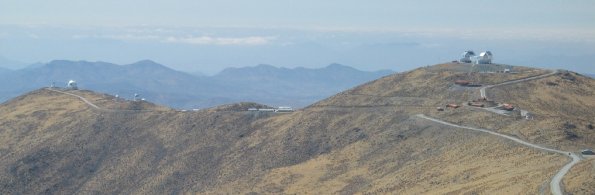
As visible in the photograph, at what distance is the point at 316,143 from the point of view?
14125 cm

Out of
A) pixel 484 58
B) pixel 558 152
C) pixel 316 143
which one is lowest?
pixel 316 143

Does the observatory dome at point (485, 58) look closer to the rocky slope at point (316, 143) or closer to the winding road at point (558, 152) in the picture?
the rocky slope at point (316, 143)

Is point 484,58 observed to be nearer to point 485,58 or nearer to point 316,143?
point 485,58

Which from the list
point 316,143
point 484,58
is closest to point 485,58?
point 484,58

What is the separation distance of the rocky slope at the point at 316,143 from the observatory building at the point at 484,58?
6795mm

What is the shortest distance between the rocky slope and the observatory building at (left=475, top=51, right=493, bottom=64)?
268 inches

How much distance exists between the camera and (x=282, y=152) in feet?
457

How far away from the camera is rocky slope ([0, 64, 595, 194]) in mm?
107875

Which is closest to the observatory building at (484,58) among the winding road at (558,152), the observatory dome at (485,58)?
the observatory dome at (485,58)

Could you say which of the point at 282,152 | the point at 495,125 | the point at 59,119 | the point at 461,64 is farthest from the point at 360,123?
the point at 59,119

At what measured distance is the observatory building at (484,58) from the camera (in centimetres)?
18938

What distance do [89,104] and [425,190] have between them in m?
123

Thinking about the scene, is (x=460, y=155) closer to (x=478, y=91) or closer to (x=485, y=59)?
(x=478, y=91)

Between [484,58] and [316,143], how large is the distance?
70.1 meters
